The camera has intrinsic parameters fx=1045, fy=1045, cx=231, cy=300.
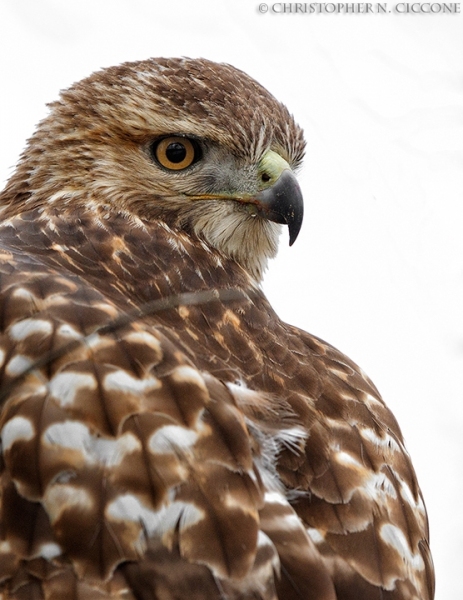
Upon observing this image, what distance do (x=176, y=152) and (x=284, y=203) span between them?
15.9 inches

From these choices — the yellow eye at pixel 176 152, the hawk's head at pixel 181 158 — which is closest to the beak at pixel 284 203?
the hawk's head at pixel 181 158

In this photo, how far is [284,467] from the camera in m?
2.29

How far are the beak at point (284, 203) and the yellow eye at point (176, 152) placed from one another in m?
0.25

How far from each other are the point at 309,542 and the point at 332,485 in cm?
22

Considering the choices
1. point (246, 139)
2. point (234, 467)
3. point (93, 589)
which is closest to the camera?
point (93, 589)

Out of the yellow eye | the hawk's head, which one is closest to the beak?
the hawk's head

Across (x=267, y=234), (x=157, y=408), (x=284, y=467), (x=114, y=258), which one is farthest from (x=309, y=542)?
(x=267, y=234)

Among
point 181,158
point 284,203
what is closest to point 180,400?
point 284,203

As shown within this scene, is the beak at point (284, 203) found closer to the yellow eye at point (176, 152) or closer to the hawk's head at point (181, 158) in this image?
the hawk's head at point (181, 158)

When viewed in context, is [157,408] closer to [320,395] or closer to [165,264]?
[320,395]

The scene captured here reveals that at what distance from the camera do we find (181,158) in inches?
131

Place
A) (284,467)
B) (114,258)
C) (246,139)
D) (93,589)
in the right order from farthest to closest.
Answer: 1. (246,139)
2. (114,258)
3. (284,467)
4. (93,589)

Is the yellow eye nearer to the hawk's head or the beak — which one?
the hawk's head

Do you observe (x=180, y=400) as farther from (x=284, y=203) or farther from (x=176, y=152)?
(x=176, y=152)
